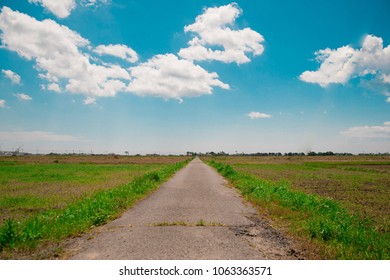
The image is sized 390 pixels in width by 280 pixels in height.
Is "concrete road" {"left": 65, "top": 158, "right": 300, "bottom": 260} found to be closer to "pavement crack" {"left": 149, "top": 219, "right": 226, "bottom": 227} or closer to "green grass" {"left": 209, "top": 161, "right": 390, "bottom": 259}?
"pavement crack" {"left": 149, "top": 219, "right": 226, "bottom": 227}

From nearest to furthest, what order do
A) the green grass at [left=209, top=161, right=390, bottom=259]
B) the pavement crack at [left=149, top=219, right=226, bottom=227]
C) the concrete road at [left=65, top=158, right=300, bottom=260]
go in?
the concrete road at [left=65, top=158, right=300, bottom=260] < the green grass at [left=209, top=161, right=390, bottom=259] < the pavement crack at [left=149, top=219, right=226, bottom=227]

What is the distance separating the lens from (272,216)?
895 cm

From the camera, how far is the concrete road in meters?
5.17

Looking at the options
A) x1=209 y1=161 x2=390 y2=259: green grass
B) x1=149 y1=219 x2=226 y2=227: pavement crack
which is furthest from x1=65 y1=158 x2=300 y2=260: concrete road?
x1=209 y1=161 x2=390 y2=259: green grass

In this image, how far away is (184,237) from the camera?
6.20m

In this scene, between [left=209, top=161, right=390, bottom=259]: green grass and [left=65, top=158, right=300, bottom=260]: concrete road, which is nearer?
[left=65, top=158, right=300, bottom=260]: concrete road

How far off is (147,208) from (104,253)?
4.76m

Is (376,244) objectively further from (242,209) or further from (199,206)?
(199,206)

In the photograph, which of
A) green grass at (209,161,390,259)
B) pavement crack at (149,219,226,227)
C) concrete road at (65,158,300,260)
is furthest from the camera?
pavement crack at (149,219,226,227)

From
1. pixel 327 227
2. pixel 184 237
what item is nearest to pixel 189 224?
pixel 184 237

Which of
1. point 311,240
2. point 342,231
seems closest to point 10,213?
point 311,240

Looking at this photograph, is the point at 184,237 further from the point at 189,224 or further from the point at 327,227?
the point at 327,227

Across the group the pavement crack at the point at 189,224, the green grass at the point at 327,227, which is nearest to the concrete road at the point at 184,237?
the pavement crack at the point at 189,224

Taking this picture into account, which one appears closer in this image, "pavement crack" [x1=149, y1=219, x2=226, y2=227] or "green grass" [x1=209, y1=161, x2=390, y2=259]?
"green grass" [x1=209, y1=161, x2=390, y2=259]
